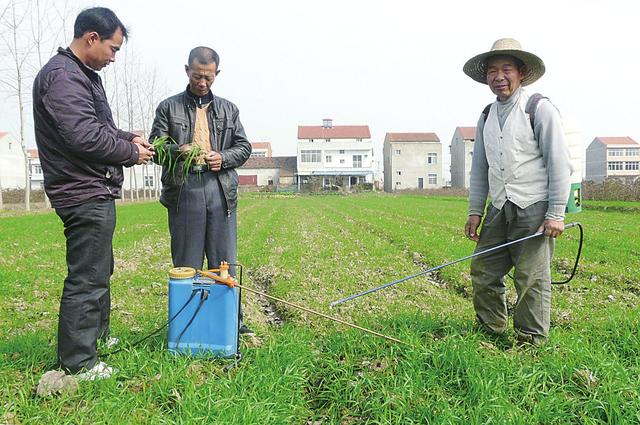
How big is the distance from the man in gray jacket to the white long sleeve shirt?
7.30 ft

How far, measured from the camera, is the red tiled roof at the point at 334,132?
72438 millimetres

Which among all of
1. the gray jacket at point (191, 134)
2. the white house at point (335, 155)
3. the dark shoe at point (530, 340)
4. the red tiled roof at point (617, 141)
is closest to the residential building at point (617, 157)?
the red tiled roof at point (617, 141)

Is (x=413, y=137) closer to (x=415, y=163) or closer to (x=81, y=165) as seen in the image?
(x=415, y=163)

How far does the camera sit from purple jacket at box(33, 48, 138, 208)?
3.05 meters

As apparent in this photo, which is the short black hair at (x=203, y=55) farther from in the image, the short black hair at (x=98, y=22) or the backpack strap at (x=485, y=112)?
the backpack strap at (x=485, y=112)

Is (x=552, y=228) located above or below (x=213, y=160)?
below

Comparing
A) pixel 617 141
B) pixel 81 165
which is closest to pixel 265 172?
pixel 617 141

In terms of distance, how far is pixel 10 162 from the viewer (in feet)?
216

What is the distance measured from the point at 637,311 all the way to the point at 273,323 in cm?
381

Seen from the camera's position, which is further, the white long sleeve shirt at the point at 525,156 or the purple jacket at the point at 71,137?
the white long sleeve shirt at the point at 525,156

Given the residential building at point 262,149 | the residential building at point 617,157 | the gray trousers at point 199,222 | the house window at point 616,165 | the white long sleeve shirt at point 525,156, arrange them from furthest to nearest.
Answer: the residential building at point 262,149
the house window at point 616,165
the residential building at point 617,157
the gray trousers at point 199,222
the white long sleeve shirt at point 525,156

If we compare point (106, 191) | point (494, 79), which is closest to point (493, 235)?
point (494, 79)

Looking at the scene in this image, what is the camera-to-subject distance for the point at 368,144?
72688 mm

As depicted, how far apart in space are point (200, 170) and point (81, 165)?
1.09m
